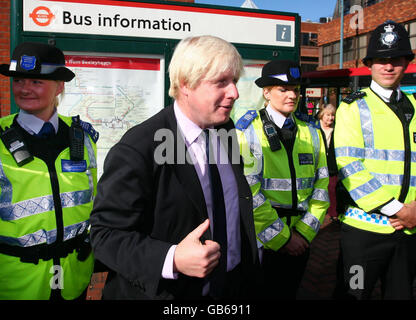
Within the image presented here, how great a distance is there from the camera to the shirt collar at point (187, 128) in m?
1.56

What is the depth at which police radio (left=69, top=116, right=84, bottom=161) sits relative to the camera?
2072mm

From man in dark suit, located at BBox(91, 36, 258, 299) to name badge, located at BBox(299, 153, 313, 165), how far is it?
106 cm

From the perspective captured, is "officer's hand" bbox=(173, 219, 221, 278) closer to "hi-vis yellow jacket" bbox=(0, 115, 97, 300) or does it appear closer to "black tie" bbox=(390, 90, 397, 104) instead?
"hi-vis yellow jacket" bbox=(0, 115, 97, 300)

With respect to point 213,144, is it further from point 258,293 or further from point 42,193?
point 42,193

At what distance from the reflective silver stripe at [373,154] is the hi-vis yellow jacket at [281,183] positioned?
10.9 inches

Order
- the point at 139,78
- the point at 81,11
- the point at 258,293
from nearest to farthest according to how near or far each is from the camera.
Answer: the point at 258,293
the point at 81,11
the point at 139,78

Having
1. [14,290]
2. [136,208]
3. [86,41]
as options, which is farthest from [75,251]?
[86,41]

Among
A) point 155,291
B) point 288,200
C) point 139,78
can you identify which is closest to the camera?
point 155,291

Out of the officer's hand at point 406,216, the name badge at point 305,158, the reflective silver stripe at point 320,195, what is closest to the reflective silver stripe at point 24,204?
the name badge at point 305,158

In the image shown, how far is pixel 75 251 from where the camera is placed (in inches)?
79.8

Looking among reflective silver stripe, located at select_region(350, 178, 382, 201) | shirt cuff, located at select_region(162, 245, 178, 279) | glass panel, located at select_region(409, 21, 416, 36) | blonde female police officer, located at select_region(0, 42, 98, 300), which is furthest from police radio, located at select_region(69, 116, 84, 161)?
glass panel, located at select_region(409, 21, 416, 36)

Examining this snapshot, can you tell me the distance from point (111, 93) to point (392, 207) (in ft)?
8.40

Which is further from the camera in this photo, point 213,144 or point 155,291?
point 213,144
